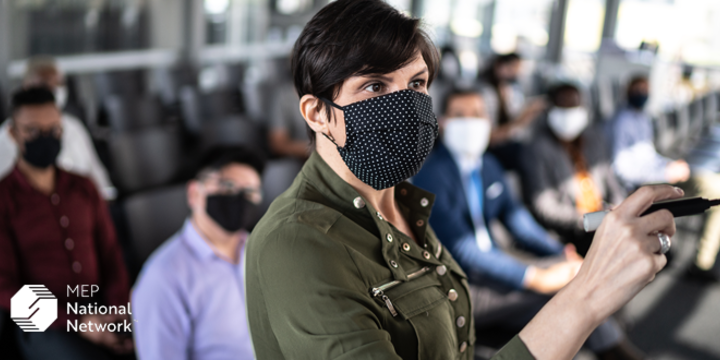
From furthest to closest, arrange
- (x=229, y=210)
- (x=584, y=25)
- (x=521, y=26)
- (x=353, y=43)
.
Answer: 1. (x=521, y=26)
2. (x=584, y=25)
3. (x=229, y=210)
4. (x=353, y=43)

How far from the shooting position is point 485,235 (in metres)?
2.67

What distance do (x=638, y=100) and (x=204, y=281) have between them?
13.7 feet

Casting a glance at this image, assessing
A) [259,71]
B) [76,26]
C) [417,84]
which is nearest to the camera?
[417,84]

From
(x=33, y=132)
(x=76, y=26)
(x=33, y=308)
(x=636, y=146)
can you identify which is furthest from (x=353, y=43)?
(x=76, y=26)

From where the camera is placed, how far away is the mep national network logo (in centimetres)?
192

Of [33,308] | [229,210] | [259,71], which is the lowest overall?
[33,308]

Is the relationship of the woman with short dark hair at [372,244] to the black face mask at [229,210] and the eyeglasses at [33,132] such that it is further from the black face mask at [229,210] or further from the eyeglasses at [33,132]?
the eyeglasses at [33,132]

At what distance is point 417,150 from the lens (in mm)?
952

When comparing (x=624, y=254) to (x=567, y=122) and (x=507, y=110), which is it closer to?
(x=567, y=122)

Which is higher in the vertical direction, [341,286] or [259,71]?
[341,286]

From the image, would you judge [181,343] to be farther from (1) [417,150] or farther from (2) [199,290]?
(1) [417,150]

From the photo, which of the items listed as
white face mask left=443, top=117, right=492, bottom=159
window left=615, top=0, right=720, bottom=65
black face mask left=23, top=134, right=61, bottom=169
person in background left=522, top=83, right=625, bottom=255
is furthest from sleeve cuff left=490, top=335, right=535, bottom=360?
window left=615, top=0, right=720, bottom=65

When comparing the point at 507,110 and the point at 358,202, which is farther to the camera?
the point at 507,110

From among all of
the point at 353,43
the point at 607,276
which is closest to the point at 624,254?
the point at 607,276
